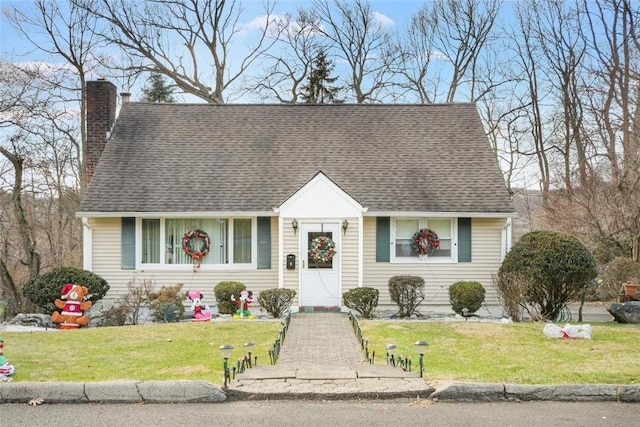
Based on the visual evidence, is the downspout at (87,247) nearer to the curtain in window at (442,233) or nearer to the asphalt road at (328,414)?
the curtain in window at (442,233)

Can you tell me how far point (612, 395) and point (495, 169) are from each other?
1106cm

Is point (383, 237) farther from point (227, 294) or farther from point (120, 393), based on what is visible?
point (120, 393)

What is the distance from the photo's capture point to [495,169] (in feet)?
58.0

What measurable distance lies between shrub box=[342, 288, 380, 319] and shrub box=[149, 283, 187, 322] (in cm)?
404

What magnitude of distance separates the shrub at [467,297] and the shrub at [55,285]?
879 centimetres

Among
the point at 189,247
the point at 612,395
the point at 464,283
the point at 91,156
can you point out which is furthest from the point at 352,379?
the point at 91,156

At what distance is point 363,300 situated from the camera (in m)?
14.4

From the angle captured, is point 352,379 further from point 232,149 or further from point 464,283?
Answer: point 232,149

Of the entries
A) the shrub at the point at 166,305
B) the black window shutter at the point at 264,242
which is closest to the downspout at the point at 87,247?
the shrub at the point at 166,305

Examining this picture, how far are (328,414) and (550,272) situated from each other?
8.30 metres

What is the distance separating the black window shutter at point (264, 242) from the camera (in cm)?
1625

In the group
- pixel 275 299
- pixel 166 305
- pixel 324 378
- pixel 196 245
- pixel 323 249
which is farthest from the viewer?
pixel 196 245

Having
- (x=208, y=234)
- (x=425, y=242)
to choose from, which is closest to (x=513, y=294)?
(x=425, y=242)

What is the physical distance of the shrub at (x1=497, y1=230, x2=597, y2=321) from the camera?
43.4ft
